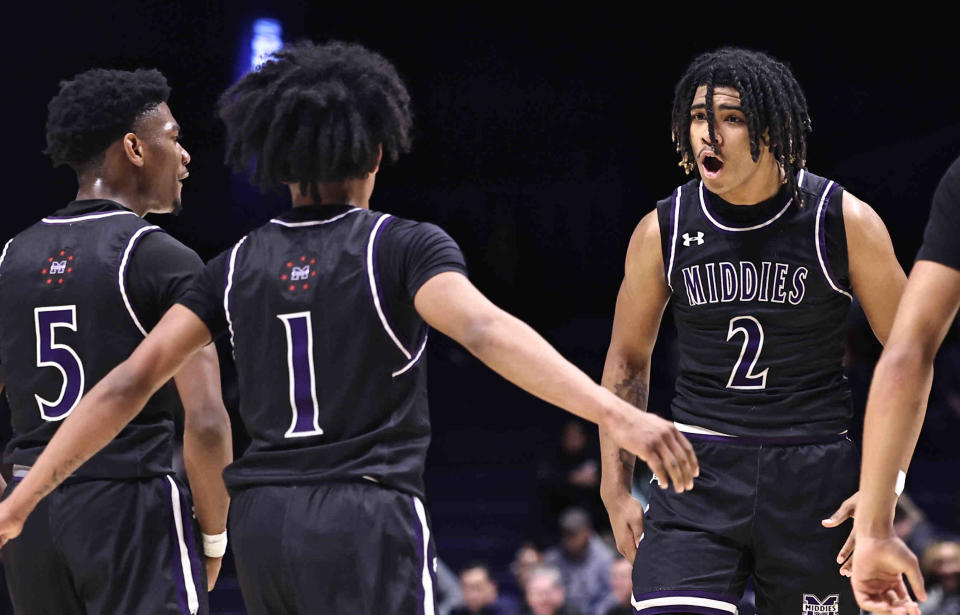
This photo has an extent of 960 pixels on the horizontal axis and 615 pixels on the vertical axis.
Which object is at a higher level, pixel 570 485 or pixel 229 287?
pixel 229 287

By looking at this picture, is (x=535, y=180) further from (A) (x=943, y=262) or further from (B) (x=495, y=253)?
(A) (x=943, y=262)

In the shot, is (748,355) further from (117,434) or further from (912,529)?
(912,529)

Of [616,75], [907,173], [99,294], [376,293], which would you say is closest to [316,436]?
[376,293]

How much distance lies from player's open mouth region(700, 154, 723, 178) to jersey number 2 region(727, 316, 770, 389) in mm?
460

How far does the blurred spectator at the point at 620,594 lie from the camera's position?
8.42 metres

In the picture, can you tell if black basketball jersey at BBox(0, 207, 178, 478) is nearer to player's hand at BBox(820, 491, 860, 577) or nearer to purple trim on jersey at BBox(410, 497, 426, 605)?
purple trim on jersey at BBox(410, 497, 426, 605)

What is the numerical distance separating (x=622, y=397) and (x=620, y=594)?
4561mm

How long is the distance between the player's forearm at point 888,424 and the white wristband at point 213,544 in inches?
77.9

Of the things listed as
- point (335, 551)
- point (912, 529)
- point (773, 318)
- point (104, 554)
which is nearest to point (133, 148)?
point (104, 554)

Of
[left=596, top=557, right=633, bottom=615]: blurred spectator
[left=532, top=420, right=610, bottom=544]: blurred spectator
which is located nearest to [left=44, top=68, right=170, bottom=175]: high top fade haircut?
[left=596, top=557, right=633, bottom=615]: blurred spectator

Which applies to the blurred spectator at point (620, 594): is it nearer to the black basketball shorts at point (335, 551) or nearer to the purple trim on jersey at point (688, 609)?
the purple trim on jersey at point (688, 609)

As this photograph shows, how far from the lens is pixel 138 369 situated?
10.8ft

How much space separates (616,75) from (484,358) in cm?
1185

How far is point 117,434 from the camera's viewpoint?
3.62 metres
